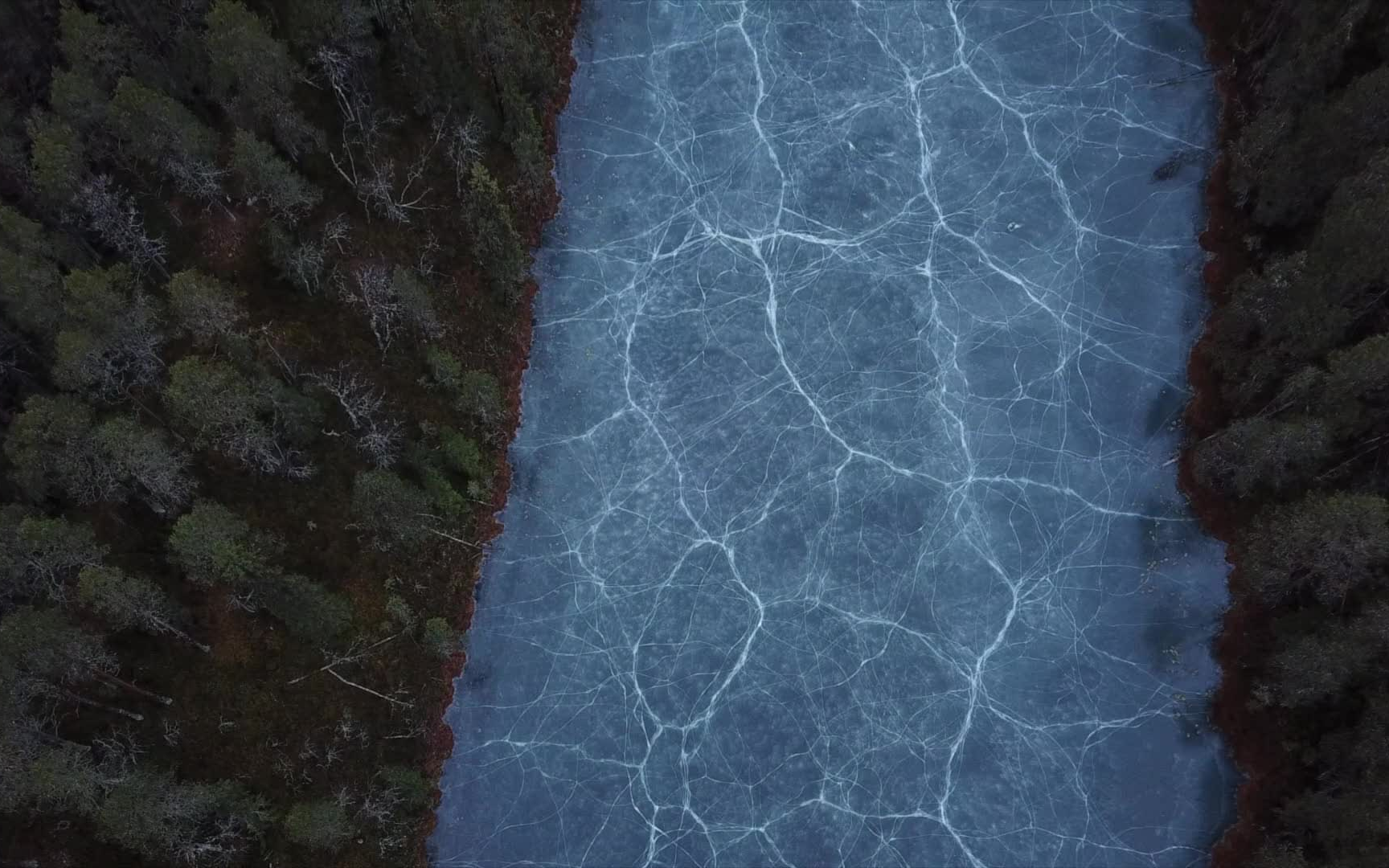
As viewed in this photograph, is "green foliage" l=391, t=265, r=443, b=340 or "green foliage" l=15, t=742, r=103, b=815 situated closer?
"green foliage" l=15, t=742, r=103, b=815

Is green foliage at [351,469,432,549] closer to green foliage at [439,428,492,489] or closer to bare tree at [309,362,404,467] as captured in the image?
bare tree at [309,362,404,467]

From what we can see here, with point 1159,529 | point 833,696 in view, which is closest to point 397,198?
point 833,696

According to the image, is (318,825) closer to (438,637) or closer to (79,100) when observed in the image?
(438,637)

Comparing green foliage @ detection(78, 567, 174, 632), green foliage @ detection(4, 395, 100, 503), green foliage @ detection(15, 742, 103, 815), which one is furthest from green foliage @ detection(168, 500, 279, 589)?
green foliage @ detection(15, 742, 103, 815)

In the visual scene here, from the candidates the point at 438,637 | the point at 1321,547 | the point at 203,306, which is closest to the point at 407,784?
the point at 438,637

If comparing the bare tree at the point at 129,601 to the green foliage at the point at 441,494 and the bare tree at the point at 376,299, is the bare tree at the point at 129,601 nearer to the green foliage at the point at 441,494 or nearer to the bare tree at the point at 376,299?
the green foliage at the point at 441,494

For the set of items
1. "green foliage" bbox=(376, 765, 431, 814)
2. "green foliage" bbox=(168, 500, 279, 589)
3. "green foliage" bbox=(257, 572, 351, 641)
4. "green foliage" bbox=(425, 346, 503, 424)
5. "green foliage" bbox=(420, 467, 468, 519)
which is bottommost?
"green foliage" bbox=(376, 765, 431, 814)
